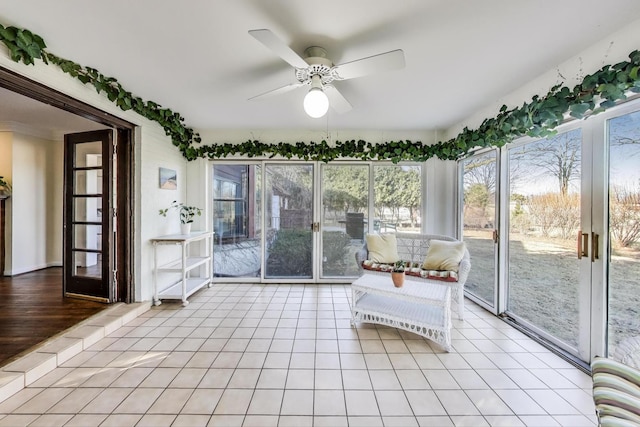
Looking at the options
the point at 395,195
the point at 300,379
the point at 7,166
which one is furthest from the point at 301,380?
the point at 7,166

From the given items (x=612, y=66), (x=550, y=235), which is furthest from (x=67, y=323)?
(x=612, y=66)

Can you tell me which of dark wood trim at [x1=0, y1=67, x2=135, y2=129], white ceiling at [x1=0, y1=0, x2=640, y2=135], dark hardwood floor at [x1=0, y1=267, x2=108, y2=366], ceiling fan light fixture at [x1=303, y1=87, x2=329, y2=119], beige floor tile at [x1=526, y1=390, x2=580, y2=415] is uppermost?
white ceiling at [x1=0, y1=0, x2=640, y2=135]

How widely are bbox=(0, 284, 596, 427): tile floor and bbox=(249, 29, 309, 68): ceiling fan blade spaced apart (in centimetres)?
223

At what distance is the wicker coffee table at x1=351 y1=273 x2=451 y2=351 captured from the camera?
96.0 inches

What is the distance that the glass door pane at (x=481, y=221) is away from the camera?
334cm

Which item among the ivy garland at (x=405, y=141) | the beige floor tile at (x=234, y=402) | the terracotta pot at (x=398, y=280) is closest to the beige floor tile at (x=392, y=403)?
the beige floor tile at (x=234, y=402)

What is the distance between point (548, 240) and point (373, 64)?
2334mm

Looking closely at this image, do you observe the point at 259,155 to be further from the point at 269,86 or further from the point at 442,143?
the point at 442,143

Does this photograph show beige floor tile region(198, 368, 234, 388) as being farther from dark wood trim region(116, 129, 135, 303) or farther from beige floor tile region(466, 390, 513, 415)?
dark wood trim region(116, 129, 135, 303)

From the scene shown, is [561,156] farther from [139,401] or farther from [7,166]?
[7,166]

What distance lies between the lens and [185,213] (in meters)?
4.14

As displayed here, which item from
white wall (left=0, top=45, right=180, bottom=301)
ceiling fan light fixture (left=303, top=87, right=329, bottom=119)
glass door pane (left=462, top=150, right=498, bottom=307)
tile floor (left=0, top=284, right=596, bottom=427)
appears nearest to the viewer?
tile floor (left=0, top=284, right=596, bottom=427)

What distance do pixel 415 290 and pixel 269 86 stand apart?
8.20ft

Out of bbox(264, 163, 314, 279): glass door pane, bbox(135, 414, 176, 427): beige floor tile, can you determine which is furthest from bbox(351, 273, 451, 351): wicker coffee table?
bbox(135, 414, 176, 427): beige floor tile
